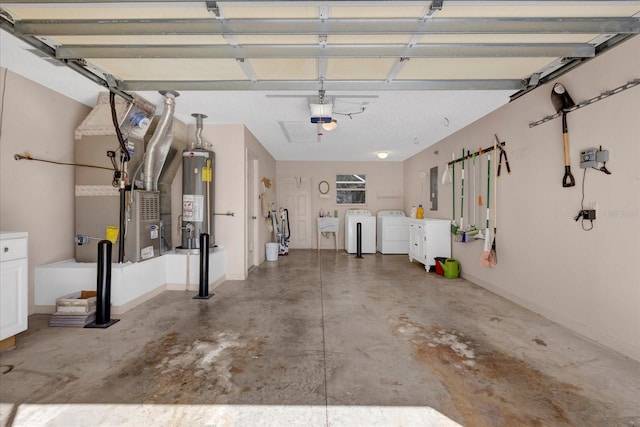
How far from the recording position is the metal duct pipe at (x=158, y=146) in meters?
3.53

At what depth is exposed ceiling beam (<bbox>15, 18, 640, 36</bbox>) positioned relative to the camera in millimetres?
1914

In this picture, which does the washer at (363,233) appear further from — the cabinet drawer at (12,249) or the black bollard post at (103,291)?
the cabinet drawer at (12,249)

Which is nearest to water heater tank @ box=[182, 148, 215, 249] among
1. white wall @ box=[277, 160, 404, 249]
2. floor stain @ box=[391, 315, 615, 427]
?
floor stain @ box=[391, 315, 615, 427]

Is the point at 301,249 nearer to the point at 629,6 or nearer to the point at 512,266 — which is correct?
the point at 512,266

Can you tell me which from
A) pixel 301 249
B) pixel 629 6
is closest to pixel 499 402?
pixel 629 6

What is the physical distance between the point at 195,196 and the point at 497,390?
3.91 metres

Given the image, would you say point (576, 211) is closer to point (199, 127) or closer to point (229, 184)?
point (229, 184)

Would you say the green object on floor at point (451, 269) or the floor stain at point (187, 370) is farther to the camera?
the green object on floor at point (451, 269)

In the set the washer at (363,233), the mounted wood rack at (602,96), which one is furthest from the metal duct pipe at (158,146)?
the washer at (363,233)

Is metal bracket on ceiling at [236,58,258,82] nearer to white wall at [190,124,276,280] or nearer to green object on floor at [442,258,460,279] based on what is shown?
white wall at [190,124,276,280]

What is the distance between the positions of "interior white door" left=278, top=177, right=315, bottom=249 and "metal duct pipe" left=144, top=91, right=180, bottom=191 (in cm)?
435

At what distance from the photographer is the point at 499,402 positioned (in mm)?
1681

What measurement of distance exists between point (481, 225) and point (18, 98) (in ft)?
18.3

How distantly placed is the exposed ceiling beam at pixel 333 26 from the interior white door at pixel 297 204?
236 inches
